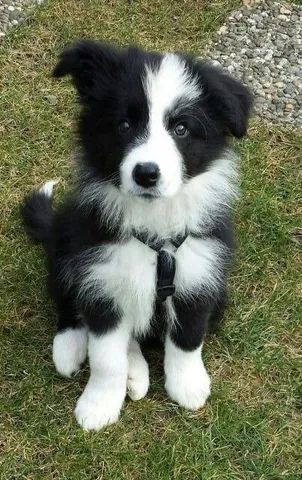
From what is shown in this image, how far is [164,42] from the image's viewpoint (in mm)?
5230

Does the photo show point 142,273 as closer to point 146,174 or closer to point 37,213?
point 146,174

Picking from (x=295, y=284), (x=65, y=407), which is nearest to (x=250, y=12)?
(x=295, y=284)

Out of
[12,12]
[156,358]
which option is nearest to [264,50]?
[12,12]

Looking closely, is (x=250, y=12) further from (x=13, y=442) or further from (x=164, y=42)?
(x=13, y=442)

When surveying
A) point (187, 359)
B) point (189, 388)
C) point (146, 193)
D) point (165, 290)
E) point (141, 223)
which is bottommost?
point (189, 388)

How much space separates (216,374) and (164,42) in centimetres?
258

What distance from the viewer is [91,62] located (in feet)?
8.91

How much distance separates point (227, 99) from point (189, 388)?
125cm

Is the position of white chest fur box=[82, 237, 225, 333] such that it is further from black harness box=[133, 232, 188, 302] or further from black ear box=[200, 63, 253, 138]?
black ear box=[200, 63, 253, 138]

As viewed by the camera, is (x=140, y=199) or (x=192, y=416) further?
(x=192, y=416)

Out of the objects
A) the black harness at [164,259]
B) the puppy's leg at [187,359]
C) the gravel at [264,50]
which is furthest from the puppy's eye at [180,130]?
the gravel at [264,50]

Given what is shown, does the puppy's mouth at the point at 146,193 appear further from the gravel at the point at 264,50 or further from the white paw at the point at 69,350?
the gravel at the point at 264,50

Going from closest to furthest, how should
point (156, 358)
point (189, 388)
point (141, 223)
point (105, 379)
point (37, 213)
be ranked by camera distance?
point (141, 223), point (105, 379), point (189, 388), point (156, 358), point (37, 213)

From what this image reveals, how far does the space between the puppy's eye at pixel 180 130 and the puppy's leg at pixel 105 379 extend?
32.1 inches
